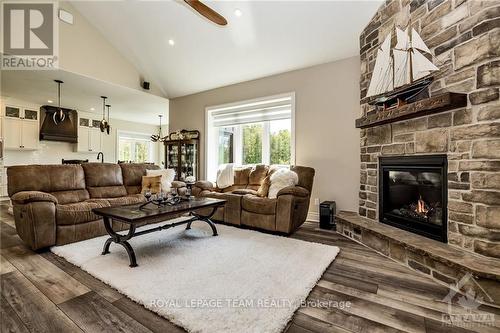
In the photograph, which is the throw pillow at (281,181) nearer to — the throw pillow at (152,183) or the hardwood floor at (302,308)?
the hardwood floor at (302,308)

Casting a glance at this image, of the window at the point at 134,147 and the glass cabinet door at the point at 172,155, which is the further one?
the window at the point at 134,147

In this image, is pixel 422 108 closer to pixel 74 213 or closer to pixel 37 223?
pixel 74 213

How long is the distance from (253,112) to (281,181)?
1.95 metres

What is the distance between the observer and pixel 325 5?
3.20 metres

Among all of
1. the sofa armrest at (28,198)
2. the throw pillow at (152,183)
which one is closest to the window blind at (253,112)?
the throw pillow at (152,183)

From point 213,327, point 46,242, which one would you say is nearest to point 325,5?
point 213,327

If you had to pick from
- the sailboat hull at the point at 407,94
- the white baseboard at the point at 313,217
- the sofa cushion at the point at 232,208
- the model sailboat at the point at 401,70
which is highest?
the model sailboat at the point at 401,70

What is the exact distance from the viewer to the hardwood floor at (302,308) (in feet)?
4.73

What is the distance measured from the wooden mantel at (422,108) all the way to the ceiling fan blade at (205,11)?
6.77ft

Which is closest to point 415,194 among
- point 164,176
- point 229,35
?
point 229,35

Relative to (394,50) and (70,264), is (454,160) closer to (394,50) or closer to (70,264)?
(394,50)

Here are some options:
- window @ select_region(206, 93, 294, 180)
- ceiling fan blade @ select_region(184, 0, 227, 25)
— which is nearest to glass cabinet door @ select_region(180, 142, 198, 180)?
window @ select_region(206, 93, 294, 180)

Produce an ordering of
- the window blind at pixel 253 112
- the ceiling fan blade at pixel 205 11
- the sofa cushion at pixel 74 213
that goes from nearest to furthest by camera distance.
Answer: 1. the ceiling fan blade at pixel 205 11
2. the sofa cushion at pixel 74 213
3. the window blind at pixel 253 112

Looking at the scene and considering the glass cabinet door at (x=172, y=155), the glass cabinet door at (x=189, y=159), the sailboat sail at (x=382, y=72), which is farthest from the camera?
the glass cabinet door at (x=172, y=155)
